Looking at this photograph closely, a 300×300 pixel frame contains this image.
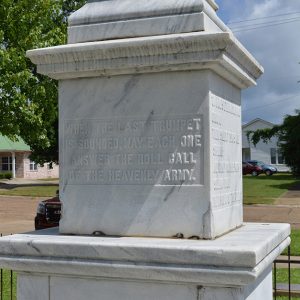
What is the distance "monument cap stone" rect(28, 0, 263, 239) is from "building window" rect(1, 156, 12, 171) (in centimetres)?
5650

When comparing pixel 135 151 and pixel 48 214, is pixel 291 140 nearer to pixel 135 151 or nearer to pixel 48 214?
pixel 48 214

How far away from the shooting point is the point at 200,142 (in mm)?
3588

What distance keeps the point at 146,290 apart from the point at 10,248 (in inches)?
33.9

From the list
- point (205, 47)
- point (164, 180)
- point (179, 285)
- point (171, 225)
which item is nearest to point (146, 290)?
point (179, 285)

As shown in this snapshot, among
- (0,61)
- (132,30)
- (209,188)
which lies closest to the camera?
(209,188)

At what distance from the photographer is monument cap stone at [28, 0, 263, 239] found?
359 centimetres

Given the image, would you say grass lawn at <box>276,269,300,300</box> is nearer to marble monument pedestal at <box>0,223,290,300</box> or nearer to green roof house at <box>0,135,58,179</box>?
marble monument pedestal at <box>0,223,290,300</box>

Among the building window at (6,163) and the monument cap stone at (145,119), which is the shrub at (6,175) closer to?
the building window at (6,163)

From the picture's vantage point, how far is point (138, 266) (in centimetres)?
326

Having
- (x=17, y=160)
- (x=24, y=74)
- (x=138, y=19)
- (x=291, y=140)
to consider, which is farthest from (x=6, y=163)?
(x=138, y=19)

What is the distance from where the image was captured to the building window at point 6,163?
193ft

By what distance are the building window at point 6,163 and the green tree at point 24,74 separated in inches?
1637

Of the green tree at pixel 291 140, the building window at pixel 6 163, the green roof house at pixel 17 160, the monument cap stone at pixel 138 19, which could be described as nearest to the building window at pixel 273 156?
the green tree at pixel 291 140

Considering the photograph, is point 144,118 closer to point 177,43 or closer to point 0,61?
point 177,43
